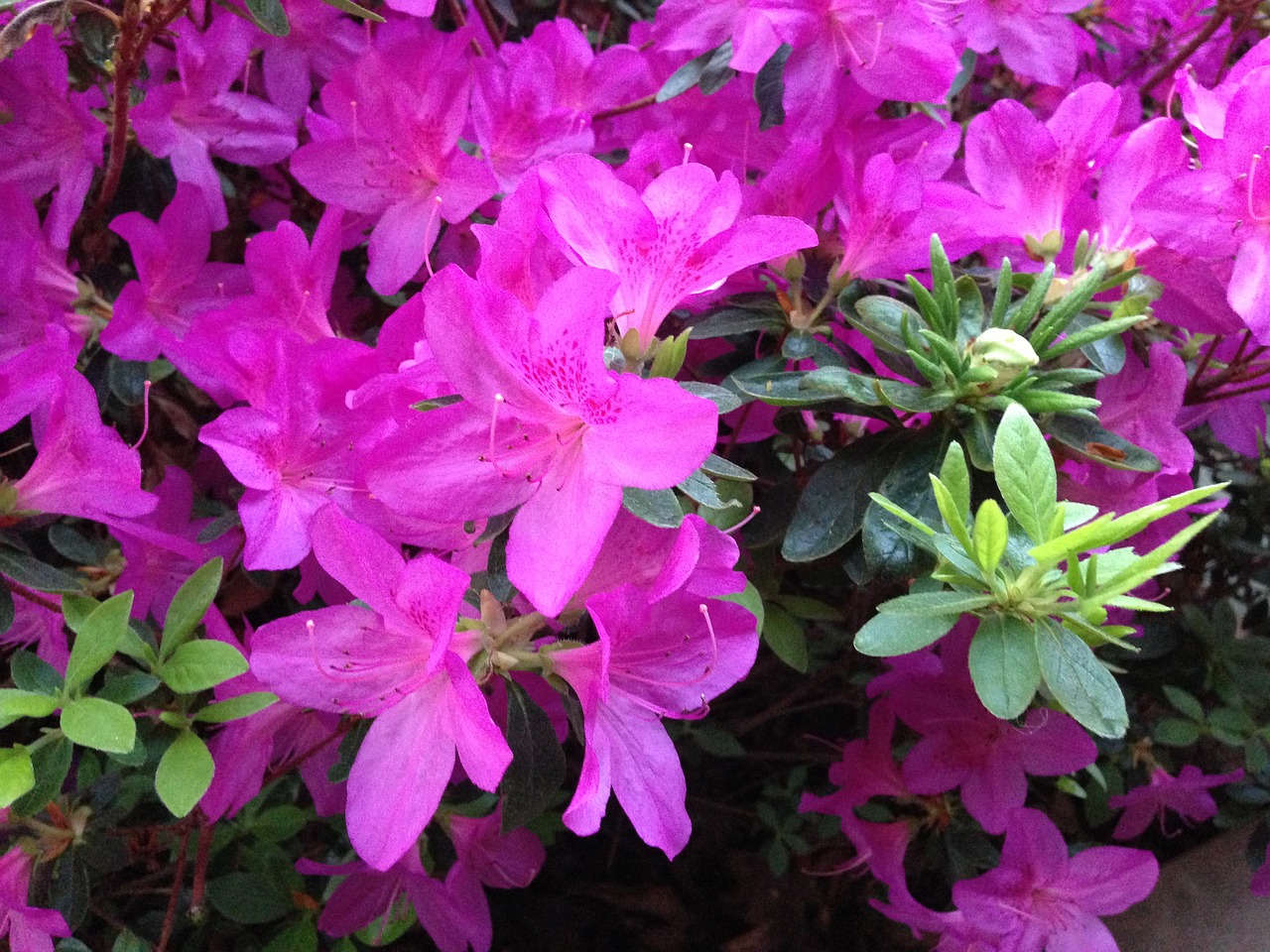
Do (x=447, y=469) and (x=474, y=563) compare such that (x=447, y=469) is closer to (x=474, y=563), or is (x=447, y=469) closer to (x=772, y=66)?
(x=474, y=563)

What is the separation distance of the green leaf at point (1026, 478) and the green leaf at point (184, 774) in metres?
0.66

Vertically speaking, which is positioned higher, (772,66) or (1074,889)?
(772,66)

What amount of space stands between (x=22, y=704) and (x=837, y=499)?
27.7 inches

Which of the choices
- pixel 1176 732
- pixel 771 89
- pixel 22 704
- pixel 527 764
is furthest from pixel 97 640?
pixel 1176 732

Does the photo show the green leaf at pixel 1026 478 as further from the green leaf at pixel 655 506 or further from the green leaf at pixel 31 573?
the green leaf at pixel 31 573

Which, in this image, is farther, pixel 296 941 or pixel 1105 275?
pixel 296 941

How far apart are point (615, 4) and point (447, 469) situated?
1210mm

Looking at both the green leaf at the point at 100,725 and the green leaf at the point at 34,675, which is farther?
the green leaf at the point at 34,675

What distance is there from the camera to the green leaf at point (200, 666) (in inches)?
33.8

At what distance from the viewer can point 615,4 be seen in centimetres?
166

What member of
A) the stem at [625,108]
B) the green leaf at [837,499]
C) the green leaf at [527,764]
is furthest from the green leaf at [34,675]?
the stem at [625,108]

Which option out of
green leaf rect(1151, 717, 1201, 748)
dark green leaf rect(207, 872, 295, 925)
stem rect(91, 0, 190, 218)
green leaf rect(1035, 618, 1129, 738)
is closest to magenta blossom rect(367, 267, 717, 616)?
green leaf rect(1035, 618, 1129, 738)

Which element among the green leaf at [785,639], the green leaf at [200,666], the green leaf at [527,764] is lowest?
the green leaf at [785,639]

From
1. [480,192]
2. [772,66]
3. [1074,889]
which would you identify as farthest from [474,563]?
[1074,889]
